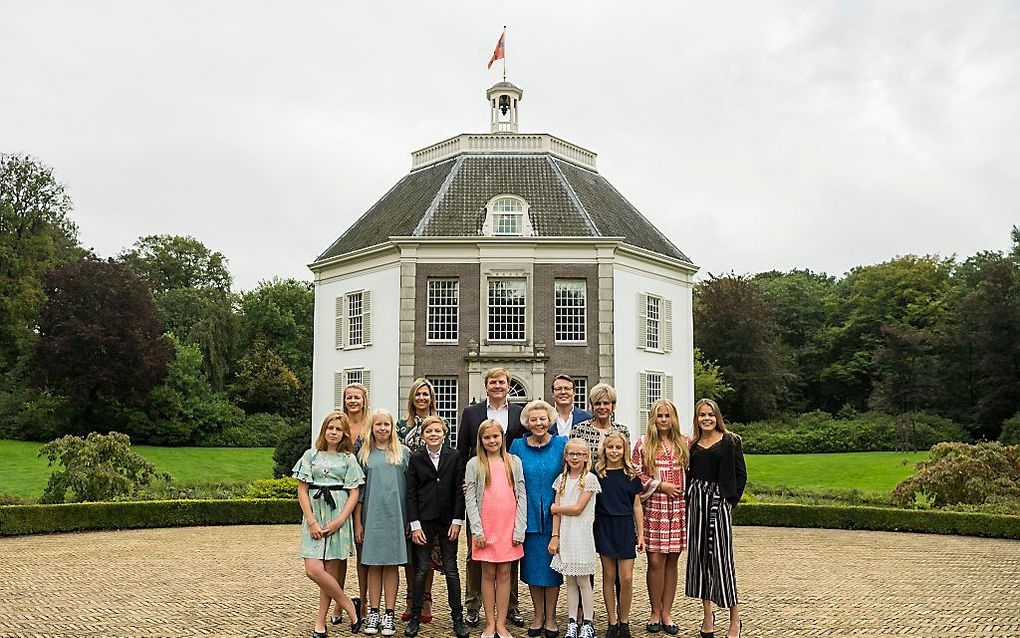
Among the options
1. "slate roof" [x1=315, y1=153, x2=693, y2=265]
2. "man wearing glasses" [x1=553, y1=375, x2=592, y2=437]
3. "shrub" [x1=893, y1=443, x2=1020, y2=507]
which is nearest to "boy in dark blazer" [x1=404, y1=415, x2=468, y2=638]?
"man wearing glasses" [x1=553, y1=375, x2=592, y2=437]

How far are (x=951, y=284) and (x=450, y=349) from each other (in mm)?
35888

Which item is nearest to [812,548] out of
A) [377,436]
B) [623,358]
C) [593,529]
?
[593,529]

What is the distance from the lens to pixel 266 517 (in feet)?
62.1

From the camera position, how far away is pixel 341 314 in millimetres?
29203

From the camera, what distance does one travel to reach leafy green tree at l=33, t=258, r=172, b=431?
39.1 m

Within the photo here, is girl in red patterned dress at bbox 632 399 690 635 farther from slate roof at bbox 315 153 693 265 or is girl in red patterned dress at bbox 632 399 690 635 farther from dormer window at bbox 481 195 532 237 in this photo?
dormer window at bbox 481 195 532 237

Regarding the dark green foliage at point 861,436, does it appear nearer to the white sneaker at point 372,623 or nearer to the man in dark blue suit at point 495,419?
the man in dark blue suit at point 495,419

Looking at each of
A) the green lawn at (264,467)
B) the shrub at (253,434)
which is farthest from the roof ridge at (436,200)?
the shrub at (253,434)

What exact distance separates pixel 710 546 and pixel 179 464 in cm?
3100

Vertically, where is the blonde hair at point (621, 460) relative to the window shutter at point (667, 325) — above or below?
below

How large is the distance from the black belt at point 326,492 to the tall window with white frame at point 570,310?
757 inches

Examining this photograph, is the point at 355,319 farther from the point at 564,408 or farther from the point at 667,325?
the point at 564,408

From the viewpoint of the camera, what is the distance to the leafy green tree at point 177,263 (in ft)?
188

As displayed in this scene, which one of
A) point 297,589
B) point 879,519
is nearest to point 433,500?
point 297,589
